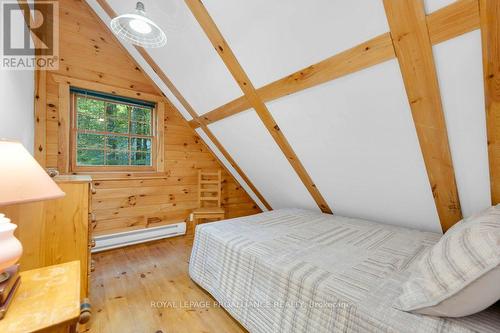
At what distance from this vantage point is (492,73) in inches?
38.6

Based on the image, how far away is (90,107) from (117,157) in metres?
0.67

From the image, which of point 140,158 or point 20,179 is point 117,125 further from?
point 20,179

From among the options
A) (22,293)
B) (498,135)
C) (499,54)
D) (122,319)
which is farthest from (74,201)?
(498,135)

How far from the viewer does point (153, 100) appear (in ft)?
9.70

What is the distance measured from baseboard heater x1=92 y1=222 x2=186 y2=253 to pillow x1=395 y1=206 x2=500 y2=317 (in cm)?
279

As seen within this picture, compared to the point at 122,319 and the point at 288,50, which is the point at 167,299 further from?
the point at 288,50

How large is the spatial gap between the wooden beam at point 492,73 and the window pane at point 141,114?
321 centimetres

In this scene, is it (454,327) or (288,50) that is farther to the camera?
(288,50)

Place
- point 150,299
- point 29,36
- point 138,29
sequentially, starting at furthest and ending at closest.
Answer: point 29,36 < point 150,299 < point 138,29

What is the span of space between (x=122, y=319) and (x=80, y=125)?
2183 millimetres

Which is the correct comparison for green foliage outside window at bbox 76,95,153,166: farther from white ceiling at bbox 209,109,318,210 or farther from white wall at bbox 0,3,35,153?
white ceiling at bbox 209,109,318,210

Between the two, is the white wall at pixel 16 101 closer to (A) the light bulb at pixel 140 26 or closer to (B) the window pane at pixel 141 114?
(A) the light bulb at pixel 140 26

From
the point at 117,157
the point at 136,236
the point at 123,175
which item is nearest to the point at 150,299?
the point at 136,236

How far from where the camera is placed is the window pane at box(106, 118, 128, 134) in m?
2.76
